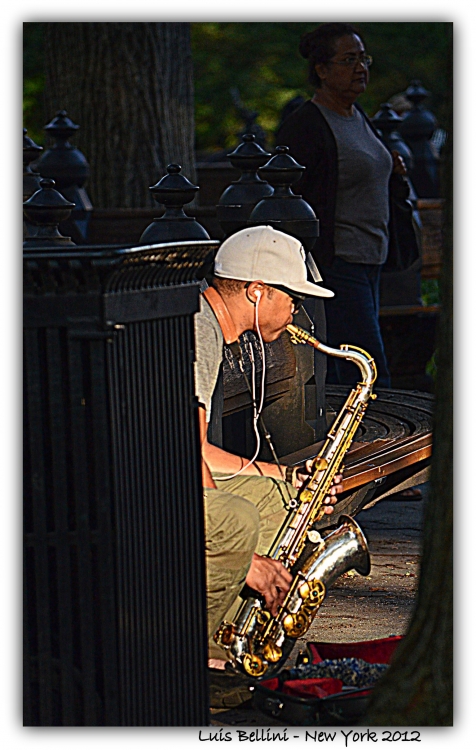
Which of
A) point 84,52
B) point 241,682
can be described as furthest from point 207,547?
point 84,52

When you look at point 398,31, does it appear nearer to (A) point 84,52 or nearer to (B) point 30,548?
(A) point 84,52

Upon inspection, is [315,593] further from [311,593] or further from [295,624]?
[295,624]

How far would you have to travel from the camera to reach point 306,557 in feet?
13.9

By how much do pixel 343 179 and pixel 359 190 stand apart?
119mm

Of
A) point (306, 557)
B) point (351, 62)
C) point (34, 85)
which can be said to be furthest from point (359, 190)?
point (34, 85)

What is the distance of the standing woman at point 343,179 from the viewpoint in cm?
614

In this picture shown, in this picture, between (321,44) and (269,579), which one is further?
(321,44)

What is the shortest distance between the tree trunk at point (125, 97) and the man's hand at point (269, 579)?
555 centimetres

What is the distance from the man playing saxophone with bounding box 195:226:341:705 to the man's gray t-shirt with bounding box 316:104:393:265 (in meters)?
1.94

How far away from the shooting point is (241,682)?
148 inches

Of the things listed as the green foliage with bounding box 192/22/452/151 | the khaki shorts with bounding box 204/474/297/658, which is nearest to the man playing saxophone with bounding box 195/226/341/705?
the khaki shorts with bounding box 204/474/297/658

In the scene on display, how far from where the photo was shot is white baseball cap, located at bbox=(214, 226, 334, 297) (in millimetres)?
4008

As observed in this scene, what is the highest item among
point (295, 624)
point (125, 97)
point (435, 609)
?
point (125, 97)
